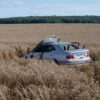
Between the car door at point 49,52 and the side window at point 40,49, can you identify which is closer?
the car door at point 49,52

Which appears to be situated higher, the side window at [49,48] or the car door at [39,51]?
the side window at [49,48]

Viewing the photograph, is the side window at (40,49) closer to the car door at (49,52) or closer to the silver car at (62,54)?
the silver car at (62,54)

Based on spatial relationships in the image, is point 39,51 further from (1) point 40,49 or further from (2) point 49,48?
(2) point 49,48

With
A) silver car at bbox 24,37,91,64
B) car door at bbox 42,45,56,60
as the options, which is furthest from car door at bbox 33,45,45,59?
car door at bbox 42,45,56,60

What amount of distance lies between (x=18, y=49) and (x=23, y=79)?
1108 centimetres

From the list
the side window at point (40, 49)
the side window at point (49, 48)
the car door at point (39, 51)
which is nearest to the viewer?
the side window at point (49, 48)

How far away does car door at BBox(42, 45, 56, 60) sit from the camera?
513 inches

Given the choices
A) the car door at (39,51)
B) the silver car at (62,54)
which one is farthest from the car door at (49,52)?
the car door at (39,51)

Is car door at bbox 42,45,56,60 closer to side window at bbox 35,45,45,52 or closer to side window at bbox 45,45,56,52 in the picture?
side window at bbox 45,45,56,52

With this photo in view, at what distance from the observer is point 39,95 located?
244 inches

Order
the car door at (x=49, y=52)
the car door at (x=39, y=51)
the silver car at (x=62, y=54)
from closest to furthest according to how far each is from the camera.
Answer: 1. the silver car at (x=62, y=54)
2. the car door at (x=49, y=52)
3. the car door at (x=39, y=51)

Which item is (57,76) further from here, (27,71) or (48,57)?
(48,57)

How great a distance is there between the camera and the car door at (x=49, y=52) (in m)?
13.0

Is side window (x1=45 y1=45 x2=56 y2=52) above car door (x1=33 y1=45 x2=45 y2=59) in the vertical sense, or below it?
above
